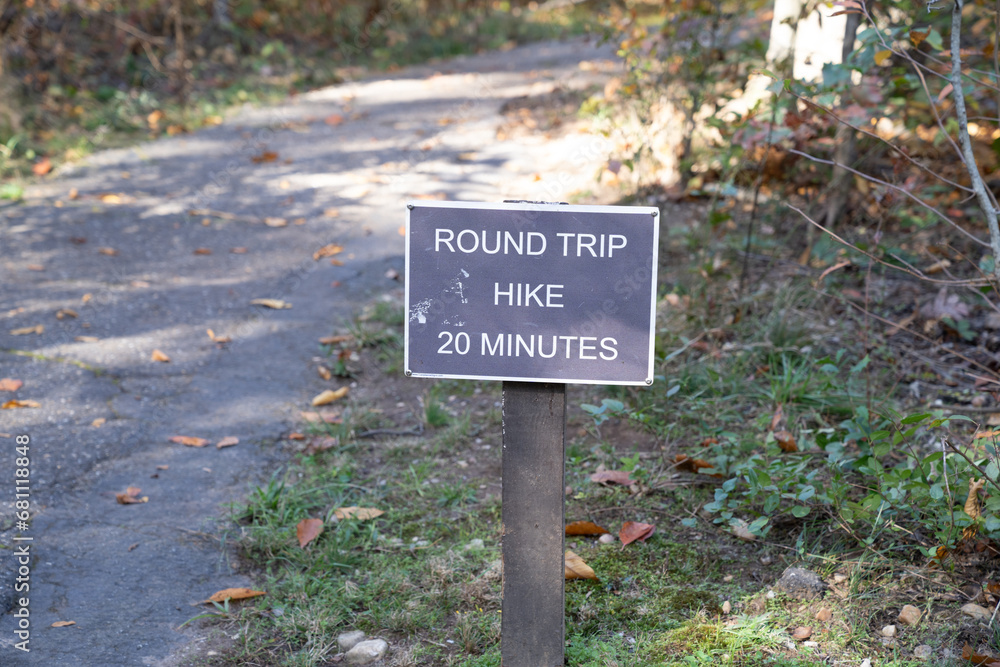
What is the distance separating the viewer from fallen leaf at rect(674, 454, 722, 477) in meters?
2.84

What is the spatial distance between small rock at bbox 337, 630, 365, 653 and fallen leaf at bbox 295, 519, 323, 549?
0.43 metres

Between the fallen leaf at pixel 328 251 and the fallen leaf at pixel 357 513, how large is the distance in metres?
2.54

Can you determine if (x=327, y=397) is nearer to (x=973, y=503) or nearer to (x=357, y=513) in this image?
(x=357, y=513)

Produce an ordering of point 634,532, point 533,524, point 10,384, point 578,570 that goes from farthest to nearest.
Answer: point 10,384 → point 634,532 → point 578,570 → point 533,524

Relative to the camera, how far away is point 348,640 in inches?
88.0

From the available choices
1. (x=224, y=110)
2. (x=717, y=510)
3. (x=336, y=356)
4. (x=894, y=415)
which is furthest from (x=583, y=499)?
(x=224, y=110)

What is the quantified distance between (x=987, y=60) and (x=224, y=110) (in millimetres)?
6805

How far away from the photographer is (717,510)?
2625mm

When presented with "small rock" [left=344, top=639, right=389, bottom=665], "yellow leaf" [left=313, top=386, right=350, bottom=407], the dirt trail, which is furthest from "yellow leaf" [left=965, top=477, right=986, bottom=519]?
"yellow leaf" [left=313, top=386, right=350, bottom=407]

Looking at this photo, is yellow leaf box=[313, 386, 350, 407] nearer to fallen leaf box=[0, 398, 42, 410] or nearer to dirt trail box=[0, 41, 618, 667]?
dirt trail box=[0, 41, 618, 667]

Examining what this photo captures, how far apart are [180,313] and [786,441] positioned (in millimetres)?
3156

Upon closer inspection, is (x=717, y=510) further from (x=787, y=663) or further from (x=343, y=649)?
(x=343, y=649)

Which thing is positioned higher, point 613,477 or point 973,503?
point 973,503

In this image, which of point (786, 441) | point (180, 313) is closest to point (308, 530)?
point (786, 441)
